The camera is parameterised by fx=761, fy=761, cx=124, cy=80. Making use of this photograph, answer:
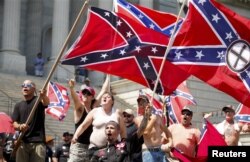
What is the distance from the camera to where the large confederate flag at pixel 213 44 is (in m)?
11.9

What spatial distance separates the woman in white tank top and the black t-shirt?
0.82 metres

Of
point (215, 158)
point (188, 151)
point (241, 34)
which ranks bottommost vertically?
point (188, 151)

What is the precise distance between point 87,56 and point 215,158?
5073 mm

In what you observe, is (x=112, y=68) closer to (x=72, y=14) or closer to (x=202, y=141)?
(x=202, y=141)

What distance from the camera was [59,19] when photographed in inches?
1720

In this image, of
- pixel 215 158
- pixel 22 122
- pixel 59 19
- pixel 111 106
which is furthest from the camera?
pixel 59 19

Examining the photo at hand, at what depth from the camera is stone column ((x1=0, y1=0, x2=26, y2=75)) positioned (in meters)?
40.8

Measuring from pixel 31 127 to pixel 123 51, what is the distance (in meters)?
2.57

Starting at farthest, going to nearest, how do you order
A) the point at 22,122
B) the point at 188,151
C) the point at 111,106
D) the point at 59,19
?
the point at 59,19
the point at 188,151
the point at 22,122
the point at 111,106

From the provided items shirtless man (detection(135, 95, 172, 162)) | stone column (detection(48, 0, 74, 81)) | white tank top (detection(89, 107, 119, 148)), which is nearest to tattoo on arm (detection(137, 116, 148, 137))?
white tank top (detection(89, 107, 119, 148))

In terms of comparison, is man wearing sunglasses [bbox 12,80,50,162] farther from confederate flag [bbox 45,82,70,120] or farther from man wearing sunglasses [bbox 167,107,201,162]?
confederate flag [bbox 45,82,70,120]

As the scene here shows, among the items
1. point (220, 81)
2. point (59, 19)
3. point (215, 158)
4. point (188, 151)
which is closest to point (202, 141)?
point (188, 151)

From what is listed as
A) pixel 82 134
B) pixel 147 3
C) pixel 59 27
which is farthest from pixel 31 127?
pixel 147 3

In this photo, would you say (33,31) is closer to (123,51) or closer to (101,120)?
(123,51)
